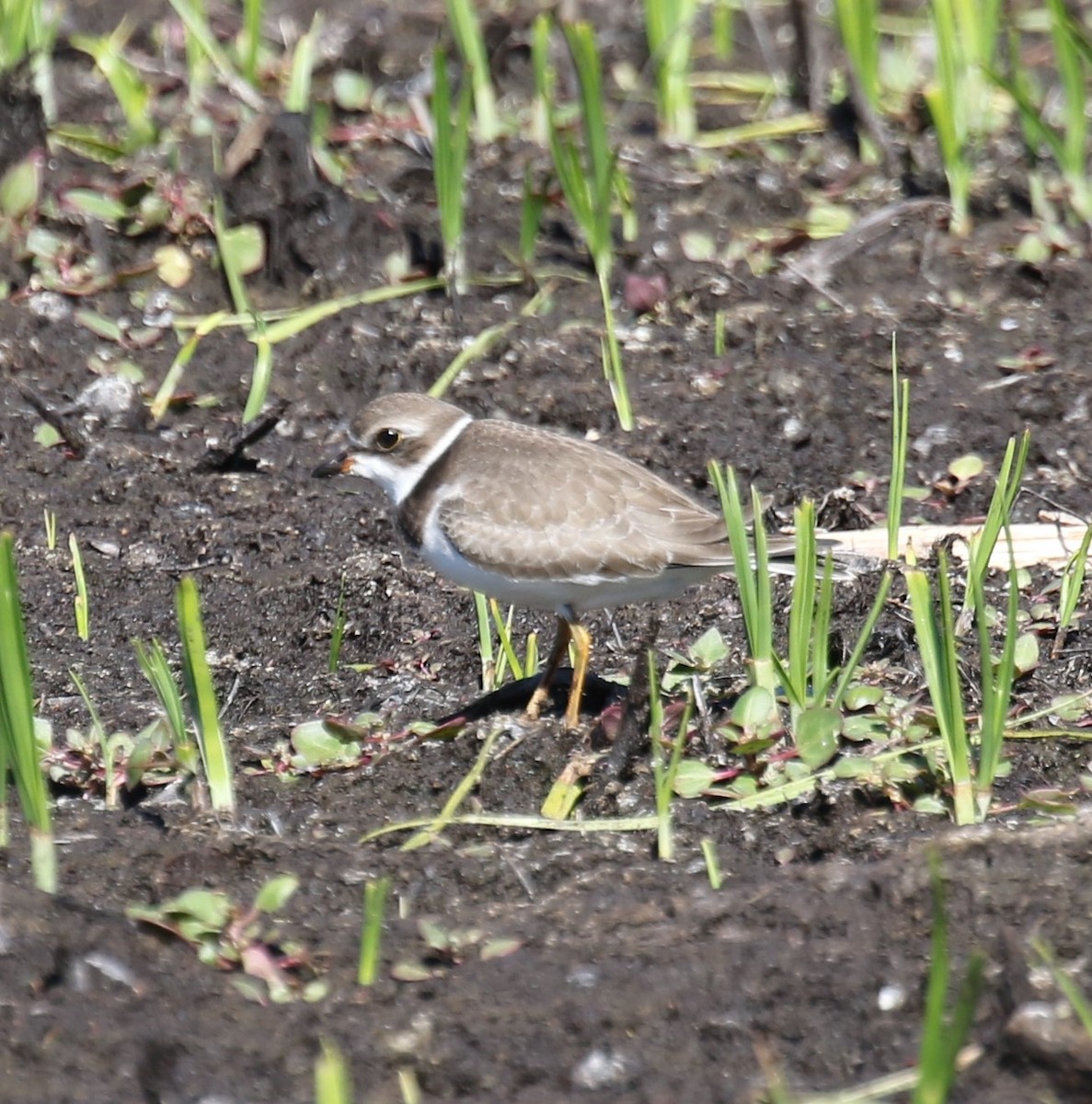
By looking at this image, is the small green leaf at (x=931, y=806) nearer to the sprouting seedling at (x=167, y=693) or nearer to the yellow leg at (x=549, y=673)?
the yellow leg at (x=549, y=673)

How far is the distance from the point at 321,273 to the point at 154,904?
14.1 feet

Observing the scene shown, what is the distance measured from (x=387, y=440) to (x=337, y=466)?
231mm

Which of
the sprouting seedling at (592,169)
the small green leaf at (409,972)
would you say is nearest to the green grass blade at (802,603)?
the small green leaf at (409,972)

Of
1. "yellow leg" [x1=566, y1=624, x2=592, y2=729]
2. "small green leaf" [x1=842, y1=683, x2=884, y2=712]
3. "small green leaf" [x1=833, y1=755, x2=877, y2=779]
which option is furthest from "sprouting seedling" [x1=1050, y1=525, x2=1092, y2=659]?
"yellow leg" [x1=566, y1=624, x2=592, y2=729]

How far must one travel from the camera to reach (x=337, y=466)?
5.62 m

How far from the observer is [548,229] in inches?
314

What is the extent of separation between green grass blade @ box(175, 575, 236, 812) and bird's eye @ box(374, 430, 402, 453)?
1508 mm

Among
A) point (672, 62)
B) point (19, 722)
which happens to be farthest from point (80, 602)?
point (672, 62)

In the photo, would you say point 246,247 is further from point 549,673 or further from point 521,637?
point 549,673

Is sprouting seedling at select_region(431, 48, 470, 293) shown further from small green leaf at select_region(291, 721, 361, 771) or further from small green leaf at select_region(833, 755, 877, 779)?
small green leaf at select_region(833, 755, 877, 779)

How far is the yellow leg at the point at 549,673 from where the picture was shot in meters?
4.71

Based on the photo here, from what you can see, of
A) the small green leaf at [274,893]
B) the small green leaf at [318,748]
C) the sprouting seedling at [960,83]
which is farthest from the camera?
the sprouting seedling at [960,83]

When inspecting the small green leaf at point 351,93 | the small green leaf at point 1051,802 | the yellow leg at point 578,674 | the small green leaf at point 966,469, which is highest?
the small green leaf at point 351,93

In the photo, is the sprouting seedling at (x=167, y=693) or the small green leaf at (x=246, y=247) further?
the small green leaf at (x=246, y=247)
